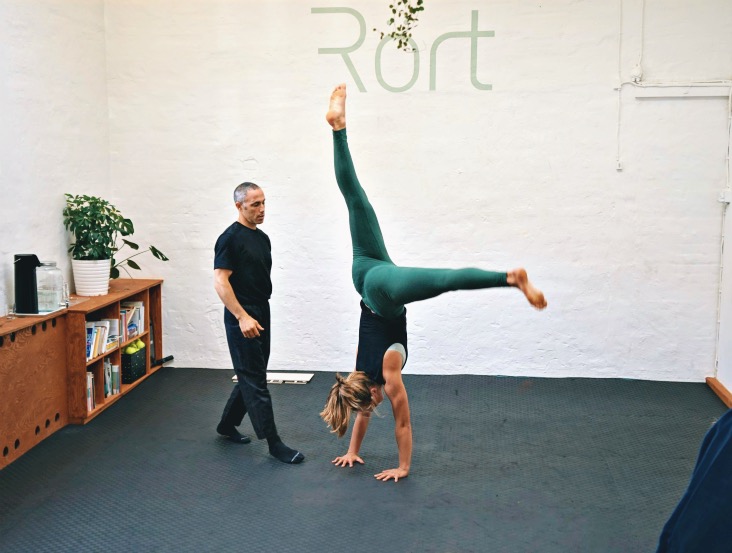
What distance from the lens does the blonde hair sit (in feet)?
11.8

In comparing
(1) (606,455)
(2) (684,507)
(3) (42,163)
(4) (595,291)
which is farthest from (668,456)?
(3) (42,163)

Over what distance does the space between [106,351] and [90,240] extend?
821 millimetres

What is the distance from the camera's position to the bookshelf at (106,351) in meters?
4.61

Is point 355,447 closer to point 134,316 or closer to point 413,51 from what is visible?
point 134,316

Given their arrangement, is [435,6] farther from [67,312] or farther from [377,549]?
[377,549]

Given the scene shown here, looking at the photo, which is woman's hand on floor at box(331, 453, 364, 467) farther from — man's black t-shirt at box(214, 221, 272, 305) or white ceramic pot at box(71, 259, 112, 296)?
white ceramic pot at box(71, 259, 112, 296)

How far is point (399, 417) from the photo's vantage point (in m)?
3.76

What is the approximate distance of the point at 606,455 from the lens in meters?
4.21

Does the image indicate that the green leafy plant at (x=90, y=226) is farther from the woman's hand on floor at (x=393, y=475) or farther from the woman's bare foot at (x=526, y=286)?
the woman's bare foot at (x=526, y=286)

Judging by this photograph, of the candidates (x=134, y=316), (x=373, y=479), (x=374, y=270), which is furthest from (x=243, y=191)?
(x=134, y=316)

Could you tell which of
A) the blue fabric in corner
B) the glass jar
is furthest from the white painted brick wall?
the blue fabric in corner

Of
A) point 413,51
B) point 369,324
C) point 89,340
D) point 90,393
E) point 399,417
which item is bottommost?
point 90,393

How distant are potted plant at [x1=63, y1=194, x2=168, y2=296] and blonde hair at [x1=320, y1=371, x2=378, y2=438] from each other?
2.34 metres

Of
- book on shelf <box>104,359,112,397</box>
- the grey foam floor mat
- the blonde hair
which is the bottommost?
the grey foam floor mat
